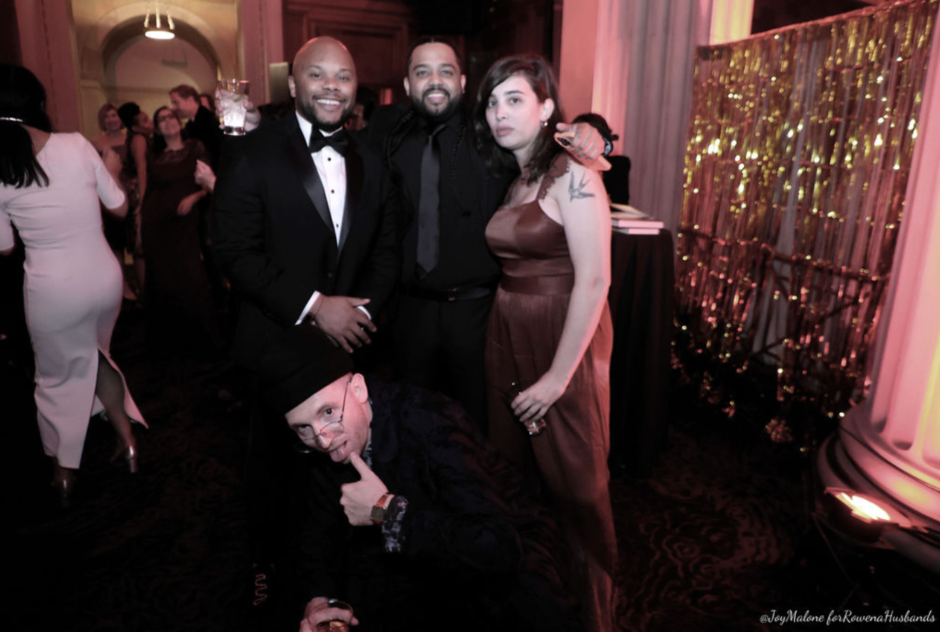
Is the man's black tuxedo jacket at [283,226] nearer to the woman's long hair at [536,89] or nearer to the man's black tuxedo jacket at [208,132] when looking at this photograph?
the woman's long hair at [536,89]

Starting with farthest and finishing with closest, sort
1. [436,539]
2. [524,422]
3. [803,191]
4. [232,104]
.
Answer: [803,191], [232,104], [524,422], [436,539]

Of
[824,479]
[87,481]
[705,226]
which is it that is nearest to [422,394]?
[824,479]

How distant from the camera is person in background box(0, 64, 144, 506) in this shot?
232 cm

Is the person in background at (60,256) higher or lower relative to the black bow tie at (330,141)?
lower

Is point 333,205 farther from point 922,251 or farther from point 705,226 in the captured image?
point 705,226

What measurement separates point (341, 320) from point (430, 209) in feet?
1.58

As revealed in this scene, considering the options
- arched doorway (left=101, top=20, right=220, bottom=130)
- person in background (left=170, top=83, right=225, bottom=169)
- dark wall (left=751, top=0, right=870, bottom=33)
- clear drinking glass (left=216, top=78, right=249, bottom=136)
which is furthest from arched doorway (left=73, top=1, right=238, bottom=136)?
clear drinking glass (left=216, top=78, right=249, bottom=136)

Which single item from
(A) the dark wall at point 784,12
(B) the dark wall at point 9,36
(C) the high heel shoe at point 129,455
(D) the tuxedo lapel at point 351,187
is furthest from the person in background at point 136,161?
(A) the dark wall at point 784,12

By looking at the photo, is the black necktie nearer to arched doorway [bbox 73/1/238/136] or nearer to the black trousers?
the black trousers

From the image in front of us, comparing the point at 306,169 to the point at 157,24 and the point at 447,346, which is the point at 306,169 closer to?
the point at 447,346

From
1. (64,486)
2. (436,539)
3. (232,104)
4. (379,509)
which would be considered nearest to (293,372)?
(379,509)

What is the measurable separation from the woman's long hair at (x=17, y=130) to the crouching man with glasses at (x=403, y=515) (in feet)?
5.33

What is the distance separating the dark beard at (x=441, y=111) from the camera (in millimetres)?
2053

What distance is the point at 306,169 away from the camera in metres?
1.92
